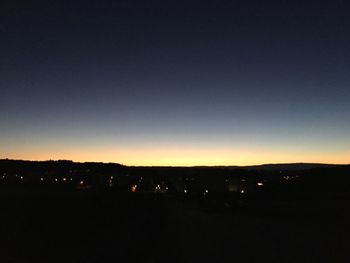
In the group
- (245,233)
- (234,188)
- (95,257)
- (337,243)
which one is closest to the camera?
(95,257)

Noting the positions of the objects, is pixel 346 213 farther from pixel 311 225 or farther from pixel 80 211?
pixel 80 211

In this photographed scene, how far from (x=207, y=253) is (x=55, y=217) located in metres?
10.6

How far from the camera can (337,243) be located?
20875 millimetres

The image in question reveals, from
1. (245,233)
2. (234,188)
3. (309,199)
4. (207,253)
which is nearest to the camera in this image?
(207,253)

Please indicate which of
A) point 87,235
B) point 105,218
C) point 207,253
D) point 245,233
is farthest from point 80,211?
point 207,253

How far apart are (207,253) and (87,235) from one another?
23.6ft

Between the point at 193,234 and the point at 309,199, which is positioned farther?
the point at 309,199

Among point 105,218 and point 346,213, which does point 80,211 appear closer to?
point 105,218

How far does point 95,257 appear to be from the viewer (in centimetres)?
1641

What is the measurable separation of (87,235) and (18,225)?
3.51 m

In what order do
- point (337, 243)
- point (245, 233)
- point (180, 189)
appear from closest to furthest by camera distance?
point (337, 243)
point (245, 233)
point (180, 189)

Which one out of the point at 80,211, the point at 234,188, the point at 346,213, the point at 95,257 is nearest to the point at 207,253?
the point at 95,257

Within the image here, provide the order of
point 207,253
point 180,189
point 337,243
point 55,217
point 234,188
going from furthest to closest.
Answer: point 180,189 < point 234,188 < point 55,217 < point 337,243 < point 207,253

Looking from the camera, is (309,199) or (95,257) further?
(309,199)
